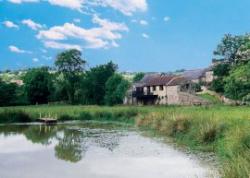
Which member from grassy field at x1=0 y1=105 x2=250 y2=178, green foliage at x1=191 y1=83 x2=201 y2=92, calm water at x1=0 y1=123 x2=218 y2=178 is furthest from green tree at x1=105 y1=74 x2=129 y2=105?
calm water at x1=0 y1=123 x2=218 y2=178

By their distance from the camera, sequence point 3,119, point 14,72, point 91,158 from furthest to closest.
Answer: point 14,72 → point 3,119 → point 91,158

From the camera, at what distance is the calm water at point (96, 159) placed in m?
17.5

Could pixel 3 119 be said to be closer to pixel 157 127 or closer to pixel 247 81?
pixel 157 127

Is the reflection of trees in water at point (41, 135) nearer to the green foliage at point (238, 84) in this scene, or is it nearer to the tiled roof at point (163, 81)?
the green foliage at point (238, 84)

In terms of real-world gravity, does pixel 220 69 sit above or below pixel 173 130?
above

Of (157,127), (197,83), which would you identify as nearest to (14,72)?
(197,83)

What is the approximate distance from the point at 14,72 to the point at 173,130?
17310cm

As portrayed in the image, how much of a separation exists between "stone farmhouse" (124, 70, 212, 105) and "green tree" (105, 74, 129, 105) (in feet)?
6.38

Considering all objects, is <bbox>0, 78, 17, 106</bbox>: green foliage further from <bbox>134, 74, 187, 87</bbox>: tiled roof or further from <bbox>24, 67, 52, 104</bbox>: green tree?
<bbox>134, 74, 187, 87</bbox>: tiled roof

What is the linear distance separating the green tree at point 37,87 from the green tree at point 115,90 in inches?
522

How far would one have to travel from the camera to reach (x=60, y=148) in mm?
27641

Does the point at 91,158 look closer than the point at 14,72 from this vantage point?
Yes

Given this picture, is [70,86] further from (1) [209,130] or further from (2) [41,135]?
(1) [209,130]

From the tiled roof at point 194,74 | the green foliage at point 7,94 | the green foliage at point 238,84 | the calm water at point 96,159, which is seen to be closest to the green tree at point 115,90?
the tiled roof at point 194,74
